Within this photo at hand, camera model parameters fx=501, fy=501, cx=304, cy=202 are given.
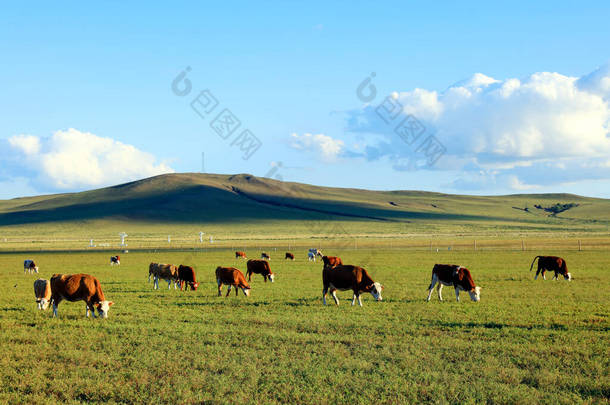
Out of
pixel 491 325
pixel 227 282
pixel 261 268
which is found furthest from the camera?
pixel 261 268

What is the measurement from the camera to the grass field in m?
9.71

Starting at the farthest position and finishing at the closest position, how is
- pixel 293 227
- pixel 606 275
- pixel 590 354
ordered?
pixel 293 227 < pixel 606 275 < pixel 590 354

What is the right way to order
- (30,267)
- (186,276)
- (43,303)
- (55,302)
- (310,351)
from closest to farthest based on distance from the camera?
(310,351) → (55,302) → (43,303) → (186,276) → (30,267)

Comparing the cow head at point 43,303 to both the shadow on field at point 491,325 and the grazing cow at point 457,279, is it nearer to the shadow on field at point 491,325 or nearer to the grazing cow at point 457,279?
the shadow on field at point 491,325

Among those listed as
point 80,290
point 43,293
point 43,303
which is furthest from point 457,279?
point 43,293

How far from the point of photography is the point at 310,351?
1254 cm

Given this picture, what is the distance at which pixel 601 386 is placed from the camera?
9.89m

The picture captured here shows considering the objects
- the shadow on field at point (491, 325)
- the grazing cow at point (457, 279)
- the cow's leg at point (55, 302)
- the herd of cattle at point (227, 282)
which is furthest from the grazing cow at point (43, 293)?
the grazing cow at point (457, 279)

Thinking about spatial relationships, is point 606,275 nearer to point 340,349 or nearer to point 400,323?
point 400,323

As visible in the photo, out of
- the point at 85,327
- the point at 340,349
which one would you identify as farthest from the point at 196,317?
the point at 340,349

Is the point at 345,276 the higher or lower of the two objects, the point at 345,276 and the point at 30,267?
the higher

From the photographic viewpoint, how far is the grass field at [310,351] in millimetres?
9711

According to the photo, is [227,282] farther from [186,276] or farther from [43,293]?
[43,293]

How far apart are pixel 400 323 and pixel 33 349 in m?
10.5
